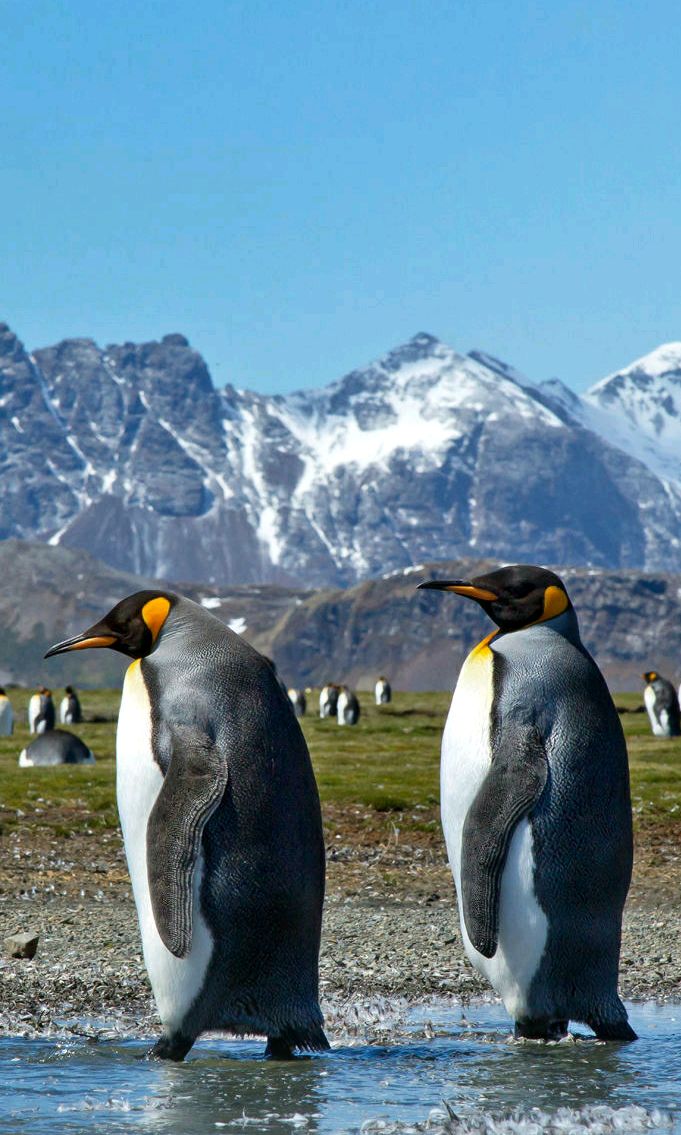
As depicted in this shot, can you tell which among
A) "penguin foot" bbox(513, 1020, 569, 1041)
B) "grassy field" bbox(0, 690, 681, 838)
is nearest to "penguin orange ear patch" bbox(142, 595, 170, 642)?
"penguin foot" bbox(513, 1020, 569, 1041)

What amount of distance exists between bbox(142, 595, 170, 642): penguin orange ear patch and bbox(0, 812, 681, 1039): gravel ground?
2.27 meters

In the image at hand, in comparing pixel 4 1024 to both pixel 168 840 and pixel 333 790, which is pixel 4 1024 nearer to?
pixel 168 840

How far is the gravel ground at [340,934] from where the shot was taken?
9070 millimetres

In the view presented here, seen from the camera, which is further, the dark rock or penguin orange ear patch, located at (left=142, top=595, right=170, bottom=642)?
the dark rock

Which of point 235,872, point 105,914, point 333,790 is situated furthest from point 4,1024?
point 333,790

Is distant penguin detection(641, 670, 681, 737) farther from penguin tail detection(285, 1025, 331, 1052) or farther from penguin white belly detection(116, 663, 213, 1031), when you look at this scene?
penguin white belly detection(116, 663, 213, 1031)

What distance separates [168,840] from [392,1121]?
5.55 ft

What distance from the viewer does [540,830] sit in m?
7.75

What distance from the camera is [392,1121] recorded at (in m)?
6.08

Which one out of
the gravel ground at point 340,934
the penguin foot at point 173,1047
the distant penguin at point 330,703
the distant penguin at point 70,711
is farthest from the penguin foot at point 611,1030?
the distant penguin at point 330,703

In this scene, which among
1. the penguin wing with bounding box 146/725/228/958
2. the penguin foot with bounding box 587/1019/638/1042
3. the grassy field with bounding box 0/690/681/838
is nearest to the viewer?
the penguin wing with bounding box 146/725/228/958

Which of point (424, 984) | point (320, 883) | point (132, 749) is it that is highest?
point (132, 749)

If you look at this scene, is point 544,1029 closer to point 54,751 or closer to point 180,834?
point 180,834

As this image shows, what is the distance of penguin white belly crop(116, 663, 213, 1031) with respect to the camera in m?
7.11
